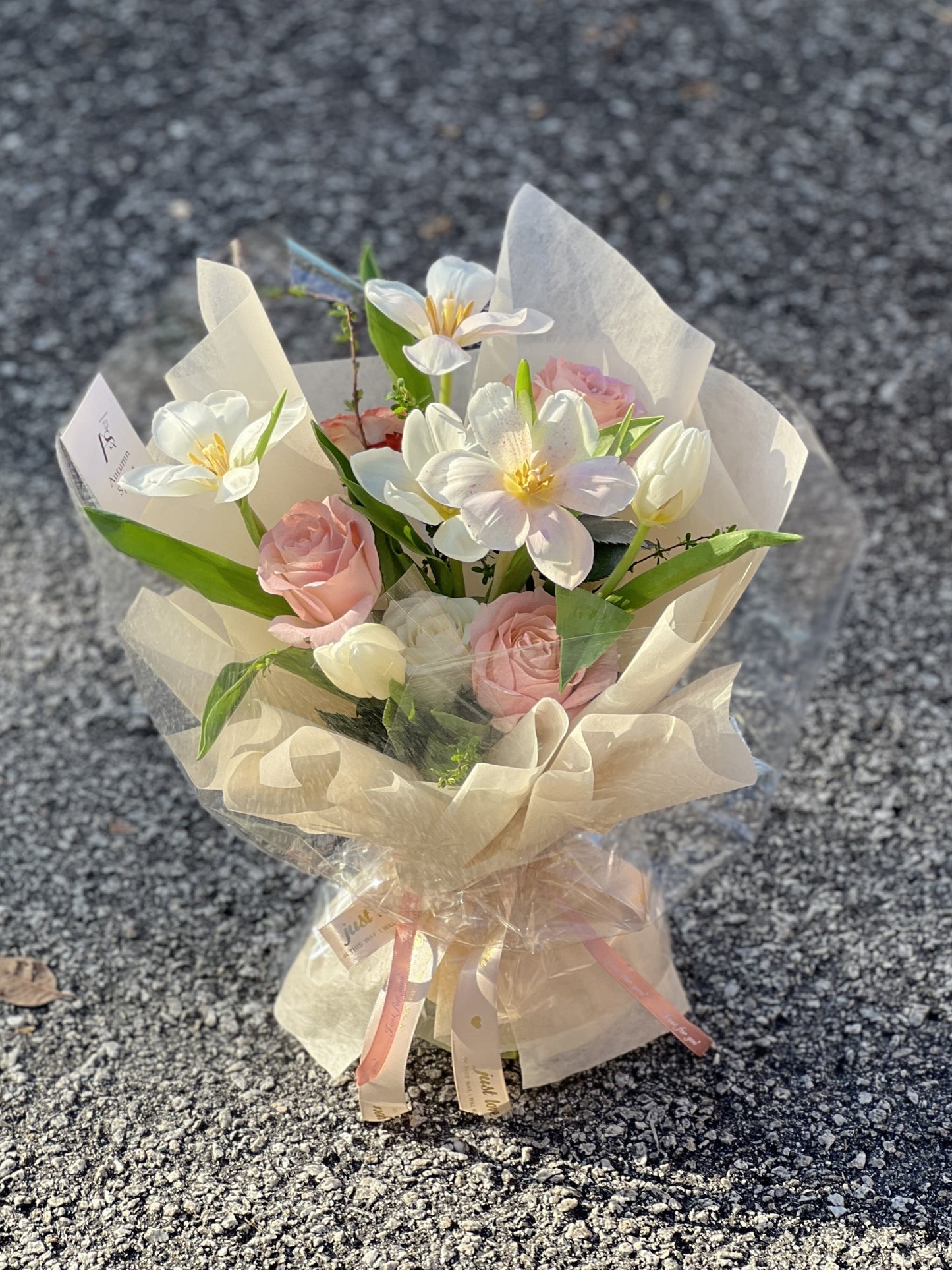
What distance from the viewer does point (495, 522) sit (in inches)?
35.6

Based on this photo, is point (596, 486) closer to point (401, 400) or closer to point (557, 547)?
point (557, 547)

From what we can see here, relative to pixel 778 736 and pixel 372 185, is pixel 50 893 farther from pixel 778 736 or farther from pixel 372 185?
pixel 372 185

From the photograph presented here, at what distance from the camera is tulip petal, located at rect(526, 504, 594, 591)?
0.91 meters

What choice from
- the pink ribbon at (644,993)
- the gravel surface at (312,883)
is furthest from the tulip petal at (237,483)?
the gravel surface at (312,883)

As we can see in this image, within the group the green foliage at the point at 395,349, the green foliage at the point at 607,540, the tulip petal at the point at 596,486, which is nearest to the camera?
the tulip petal at the point at 596,486

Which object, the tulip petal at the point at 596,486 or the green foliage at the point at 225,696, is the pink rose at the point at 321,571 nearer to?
the green foliage at the point at 225,696

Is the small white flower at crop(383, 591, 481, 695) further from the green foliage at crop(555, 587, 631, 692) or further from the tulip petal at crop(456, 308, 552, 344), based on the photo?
the tulip petal at crop(456, 308, 552, 344)

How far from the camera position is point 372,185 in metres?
2.74

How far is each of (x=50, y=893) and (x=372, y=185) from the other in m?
1.80

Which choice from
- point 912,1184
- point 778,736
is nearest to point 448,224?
point 778,736

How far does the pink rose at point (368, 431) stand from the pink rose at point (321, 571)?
4.1 inches

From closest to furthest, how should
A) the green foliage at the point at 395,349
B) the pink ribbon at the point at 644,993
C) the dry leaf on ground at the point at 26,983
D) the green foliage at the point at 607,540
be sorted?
the green foliage at the point at 607,540
the green foliage at the point at 395,349
the pink ribbon at the point at 644,993
the dry leaf on ground at the point at 26,983

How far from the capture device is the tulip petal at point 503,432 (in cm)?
92

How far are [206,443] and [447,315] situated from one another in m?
0.23
